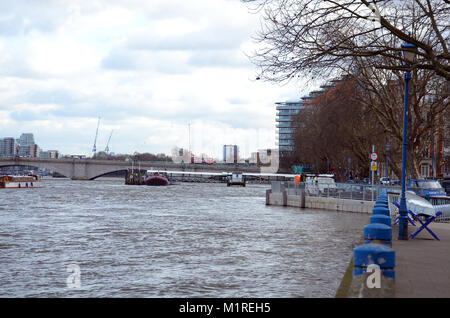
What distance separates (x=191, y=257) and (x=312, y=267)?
3911mm

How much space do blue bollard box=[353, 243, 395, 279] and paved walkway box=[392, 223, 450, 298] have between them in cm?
53

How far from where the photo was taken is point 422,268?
11.7 meters

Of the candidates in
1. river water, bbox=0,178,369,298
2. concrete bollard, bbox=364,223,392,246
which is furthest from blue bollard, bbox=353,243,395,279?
river water, bbox=0,178,369,298

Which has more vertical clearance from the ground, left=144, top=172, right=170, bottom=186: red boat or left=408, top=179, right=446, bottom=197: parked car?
left=408, top=179, right=446, bottom=197: parked car

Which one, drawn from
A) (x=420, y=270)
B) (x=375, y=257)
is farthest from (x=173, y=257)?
(x=375, y=257)

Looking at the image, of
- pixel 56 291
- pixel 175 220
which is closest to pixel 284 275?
pixel 56 291

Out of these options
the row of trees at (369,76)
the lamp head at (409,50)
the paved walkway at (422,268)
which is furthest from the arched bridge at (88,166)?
the lamp head at (409,50)

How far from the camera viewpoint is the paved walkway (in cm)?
920

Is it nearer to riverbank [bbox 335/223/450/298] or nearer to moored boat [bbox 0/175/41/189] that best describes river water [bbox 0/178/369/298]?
riverbank [bbox 335/223/450/298]

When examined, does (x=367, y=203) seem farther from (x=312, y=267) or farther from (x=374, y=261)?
(x=374, y=261)

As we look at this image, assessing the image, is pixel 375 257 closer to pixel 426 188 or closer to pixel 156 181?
pixel 426 188

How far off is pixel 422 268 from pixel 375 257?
5.08 metres
